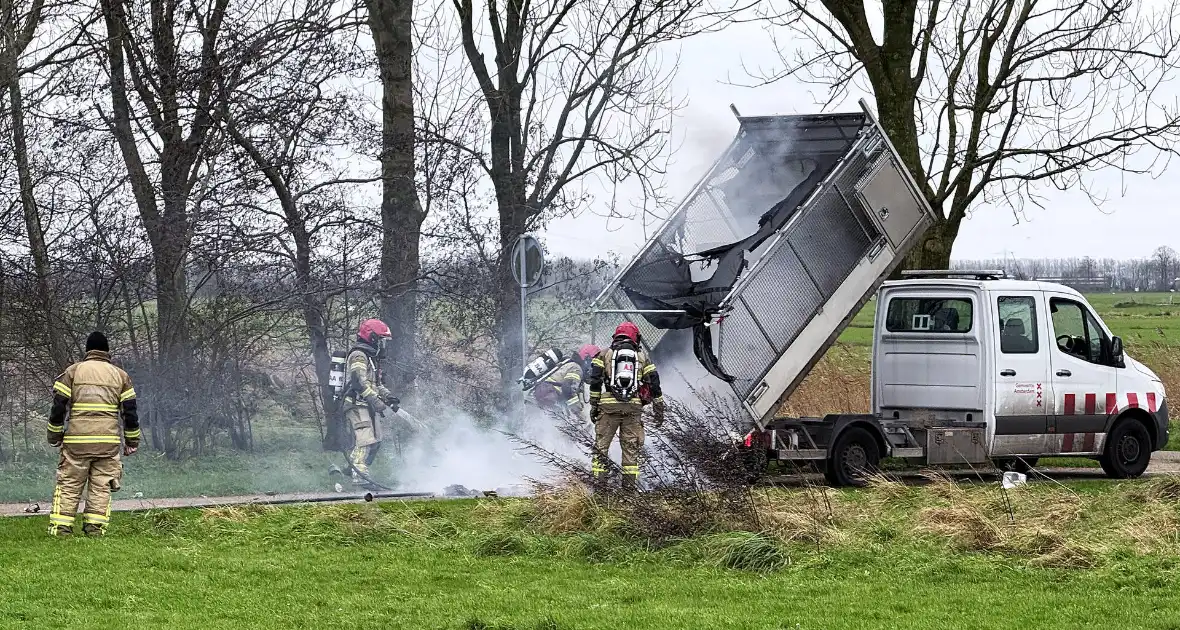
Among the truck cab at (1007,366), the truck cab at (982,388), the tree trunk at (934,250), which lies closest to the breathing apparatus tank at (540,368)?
the truck cab at (982,388)

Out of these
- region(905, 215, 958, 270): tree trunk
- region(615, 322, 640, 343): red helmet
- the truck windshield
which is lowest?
region(615, 322, 640, 343): red helmet

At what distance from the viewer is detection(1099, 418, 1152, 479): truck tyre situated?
16109 mm

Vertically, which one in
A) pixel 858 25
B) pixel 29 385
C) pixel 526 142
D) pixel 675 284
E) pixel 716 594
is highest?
pixel 858 25

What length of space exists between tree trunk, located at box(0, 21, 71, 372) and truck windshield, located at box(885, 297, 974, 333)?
30.3 feet

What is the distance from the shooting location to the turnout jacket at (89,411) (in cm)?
1204

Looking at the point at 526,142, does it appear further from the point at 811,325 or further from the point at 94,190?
the point at 811,325

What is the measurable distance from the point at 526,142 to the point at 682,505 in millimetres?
11588

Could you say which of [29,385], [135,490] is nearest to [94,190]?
[29,385]

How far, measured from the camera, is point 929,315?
15.5 meters

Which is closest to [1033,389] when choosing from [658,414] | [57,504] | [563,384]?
[658,414]

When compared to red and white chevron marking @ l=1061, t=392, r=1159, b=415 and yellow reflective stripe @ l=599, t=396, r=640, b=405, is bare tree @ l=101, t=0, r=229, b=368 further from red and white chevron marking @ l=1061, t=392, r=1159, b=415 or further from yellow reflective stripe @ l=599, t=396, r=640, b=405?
red and white chevron marking @ l=1061, t=392, r=1159, b=415

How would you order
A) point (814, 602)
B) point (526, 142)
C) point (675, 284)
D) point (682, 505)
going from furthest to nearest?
point (526, 142) < point (675, 284) < point (682, 505) < point (814, 602)

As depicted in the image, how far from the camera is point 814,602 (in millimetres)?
8328

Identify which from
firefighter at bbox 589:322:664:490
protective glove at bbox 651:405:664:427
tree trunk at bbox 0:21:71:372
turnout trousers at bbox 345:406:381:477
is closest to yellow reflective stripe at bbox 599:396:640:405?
firefighter at bbox 589:322:664:490
